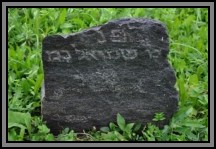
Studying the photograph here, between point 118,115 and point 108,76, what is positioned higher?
point 108,76

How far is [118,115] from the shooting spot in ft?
10.4

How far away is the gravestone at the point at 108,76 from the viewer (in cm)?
296

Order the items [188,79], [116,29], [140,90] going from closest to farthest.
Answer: [116,29], [140,90], [188,79]

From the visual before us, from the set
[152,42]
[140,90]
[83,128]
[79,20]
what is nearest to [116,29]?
[152,42]

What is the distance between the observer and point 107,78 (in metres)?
3.08

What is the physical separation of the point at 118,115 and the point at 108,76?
0.27 metres

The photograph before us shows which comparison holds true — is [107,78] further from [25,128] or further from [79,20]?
[79,20]

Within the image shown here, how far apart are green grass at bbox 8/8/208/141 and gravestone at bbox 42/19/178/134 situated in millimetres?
74

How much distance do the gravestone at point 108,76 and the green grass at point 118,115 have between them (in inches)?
2.9

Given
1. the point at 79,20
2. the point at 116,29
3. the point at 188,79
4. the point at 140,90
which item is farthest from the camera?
the point at 79,20

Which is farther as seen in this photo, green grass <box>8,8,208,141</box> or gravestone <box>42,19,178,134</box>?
green grass <box>8,8,208,141</box>

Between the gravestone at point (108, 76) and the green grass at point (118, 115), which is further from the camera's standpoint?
the green grass at point (118, 115)

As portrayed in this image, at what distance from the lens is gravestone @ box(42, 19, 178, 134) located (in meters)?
2.96

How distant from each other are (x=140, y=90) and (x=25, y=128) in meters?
0.74
